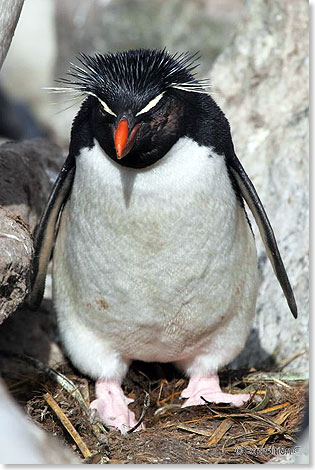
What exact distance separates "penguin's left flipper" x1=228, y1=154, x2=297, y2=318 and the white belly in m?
0.07

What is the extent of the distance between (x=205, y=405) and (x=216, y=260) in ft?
2.02

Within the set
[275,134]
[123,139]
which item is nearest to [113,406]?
[123,139]

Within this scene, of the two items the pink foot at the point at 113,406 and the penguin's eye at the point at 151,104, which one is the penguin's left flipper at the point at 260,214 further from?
the pink foot at the point at 113,406

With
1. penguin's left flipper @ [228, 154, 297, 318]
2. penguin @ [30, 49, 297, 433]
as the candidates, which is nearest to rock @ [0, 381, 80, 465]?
penguin @ [30, 49, 297, 433]

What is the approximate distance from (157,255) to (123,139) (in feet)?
1.88

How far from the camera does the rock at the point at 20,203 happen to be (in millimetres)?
2717

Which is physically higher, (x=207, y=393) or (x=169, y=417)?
(x=207, y=393)

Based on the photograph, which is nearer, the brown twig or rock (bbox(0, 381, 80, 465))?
rock (bbox(0, 381, 80, 465))

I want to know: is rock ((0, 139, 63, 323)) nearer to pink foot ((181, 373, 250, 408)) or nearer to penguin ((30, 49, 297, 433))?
penguin ((30, 49, 297, 433))

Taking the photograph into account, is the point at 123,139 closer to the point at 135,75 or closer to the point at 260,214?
the point at 135,75

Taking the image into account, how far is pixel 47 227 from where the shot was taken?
133 inches

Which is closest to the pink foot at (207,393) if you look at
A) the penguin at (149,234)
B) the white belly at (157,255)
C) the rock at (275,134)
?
the penguin at (149,234)

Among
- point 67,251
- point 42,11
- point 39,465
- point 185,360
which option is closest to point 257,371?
point 185,360

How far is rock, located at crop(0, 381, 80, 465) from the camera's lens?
5.63 feet
